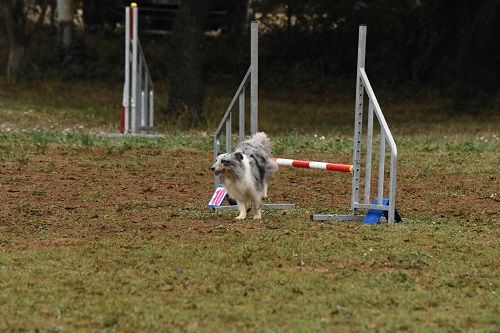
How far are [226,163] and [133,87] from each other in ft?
29.7

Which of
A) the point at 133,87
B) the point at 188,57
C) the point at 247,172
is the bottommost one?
the point at 247,172

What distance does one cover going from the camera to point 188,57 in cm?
2380

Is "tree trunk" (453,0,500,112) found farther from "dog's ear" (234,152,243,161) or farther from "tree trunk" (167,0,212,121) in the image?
"dog's ear" (234,152,243,161)

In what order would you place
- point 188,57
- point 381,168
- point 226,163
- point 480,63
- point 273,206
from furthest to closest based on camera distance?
point 480,63 < point 188,57 < point 273,206 < point 226,163 < point 381,168

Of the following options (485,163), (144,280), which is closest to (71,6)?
(485,163)

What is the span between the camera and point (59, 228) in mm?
9969

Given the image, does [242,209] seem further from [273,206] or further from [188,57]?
[188,57]

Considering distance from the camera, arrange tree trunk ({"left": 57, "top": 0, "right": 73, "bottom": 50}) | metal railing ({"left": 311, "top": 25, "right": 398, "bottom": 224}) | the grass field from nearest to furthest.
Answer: the grass field → metal railing ({"left": 311, "top": 25, "right": 398, "bottom": 224}) → tree trunk ({"left": 57, "top": 0, "right": 73, "bottom": 50})

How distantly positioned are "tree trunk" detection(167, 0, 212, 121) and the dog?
41.8ft

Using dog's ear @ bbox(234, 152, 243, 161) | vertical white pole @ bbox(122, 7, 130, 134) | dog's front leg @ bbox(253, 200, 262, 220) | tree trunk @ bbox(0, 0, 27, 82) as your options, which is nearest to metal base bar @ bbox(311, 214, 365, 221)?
dog's front leg @ bbox(253, 200, 262, 220)

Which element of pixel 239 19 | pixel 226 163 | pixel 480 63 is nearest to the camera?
pixel 226 163

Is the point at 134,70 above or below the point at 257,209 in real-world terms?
above

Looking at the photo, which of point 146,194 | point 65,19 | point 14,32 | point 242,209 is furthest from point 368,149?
point 65,19

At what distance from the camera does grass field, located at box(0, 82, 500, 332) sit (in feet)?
22.2
